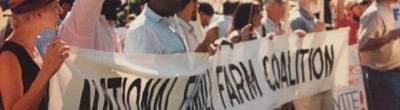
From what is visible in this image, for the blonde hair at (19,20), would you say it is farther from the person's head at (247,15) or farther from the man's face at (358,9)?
the man's face at (358,9)

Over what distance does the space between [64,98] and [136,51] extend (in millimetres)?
899

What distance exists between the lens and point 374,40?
838 cm

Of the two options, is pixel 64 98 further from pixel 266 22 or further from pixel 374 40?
pixel 374 40

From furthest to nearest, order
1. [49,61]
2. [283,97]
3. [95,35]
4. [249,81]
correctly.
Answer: [283,97]
[249,81]
[95,35]
[49,61]

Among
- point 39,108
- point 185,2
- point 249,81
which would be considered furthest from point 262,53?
point 39,108

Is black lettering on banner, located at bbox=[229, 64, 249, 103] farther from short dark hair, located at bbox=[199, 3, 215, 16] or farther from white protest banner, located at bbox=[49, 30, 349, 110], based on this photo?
short dark hair, located at bbox=[199, 3, 215, 16]

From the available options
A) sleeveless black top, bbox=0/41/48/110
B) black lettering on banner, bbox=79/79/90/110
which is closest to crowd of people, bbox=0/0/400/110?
sleeveless black top, bbox=0/41/48/110

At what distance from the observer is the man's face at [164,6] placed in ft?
17.3

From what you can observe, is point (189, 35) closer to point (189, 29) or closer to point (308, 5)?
point (189, 29)

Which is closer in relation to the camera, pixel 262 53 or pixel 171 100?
pixel 171 100

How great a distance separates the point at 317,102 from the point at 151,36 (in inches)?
131

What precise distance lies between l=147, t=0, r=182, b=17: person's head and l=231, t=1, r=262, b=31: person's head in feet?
7.01

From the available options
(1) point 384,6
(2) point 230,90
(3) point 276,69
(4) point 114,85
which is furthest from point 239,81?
(1) point 384,6

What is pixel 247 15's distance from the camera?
300 inches
